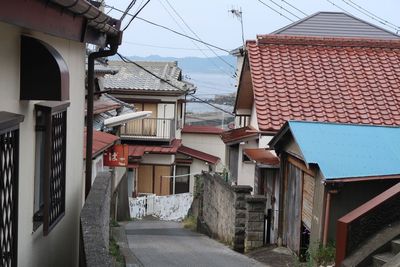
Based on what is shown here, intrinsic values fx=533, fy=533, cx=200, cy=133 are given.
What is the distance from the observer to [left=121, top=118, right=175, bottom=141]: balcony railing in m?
30.6

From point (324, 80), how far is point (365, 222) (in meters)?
7.70

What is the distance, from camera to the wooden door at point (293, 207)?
11.1 meters

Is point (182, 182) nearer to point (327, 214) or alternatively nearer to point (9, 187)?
point (327, 214)

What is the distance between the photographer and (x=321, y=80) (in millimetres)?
14945

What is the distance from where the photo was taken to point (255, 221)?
1344 cm

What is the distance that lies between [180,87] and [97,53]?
2240 cm

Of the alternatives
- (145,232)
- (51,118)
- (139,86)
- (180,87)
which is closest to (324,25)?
(180,87)

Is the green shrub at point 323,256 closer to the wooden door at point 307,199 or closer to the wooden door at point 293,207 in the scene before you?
the wooden door at point 307,199

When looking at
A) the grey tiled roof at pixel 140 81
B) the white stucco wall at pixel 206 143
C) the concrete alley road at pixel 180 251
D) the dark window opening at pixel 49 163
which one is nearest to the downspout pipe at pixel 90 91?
the dark window opening at pixel 49 163

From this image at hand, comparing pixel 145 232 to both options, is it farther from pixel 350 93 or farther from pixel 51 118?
pixel 51 118

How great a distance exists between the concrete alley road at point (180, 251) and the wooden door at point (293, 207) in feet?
3.05

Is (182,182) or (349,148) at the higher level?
(349,148)

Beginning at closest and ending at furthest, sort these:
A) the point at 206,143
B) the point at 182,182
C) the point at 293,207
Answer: the point at 293,207
the point at 182,182
the point at 206,143

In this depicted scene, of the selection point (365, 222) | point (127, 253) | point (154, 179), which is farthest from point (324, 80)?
point (154, 179)
